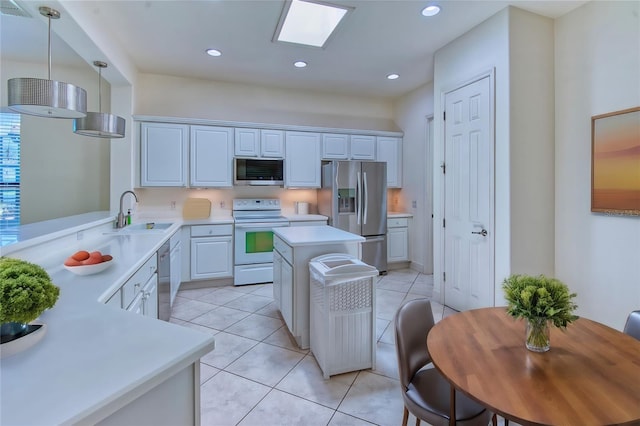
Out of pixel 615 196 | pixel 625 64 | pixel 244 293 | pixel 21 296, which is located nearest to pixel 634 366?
pixel 615 196

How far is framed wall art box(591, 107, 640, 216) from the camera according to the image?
232cm

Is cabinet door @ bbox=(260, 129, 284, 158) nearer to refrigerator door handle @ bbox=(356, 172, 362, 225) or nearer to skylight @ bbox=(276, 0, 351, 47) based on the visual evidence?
refrigerator door handle @ bbox=(356, 172, 362, 225)

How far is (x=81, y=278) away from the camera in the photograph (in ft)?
5.55

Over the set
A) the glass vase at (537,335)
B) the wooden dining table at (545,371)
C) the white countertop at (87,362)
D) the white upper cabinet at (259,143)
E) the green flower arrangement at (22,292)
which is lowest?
the wooden dining table at (545,371)

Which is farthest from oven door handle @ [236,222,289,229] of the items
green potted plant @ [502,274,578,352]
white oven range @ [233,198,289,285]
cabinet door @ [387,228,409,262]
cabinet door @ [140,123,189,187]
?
green potted plant @ [502,274,578,352]

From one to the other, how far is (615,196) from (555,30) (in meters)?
1.67

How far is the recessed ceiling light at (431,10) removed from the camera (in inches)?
108

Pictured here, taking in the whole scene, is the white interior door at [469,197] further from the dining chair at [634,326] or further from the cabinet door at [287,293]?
the cabinet door at [287,293]

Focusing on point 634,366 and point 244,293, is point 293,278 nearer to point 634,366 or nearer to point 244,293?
point 244,293

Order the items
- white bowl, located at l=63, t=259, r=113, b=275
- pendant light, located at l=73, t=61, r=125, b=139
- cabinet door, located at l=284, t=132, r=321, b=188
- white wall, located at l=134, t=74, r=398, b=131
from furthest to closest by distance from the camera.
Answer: cabinet door, located at l=284, t=132, r=321, b=188 → white wall, located at l=134, t=74, r=398, b=131 → pendant light, located at l=73, t=61, r=125, b=139 → white bowl, located at l=63, t=259, r=113, b=275

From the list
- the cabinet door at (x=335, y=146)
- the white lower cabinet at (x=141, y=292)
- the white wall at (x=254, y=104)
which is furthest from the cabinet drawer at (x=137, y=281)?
the cabinet door at (x=335, y=146)

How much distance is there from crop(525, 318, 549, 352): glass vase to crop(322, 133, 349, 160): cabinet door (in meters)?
4.06

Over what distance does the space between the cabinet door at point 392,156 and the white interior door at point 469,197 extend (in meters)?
1.83

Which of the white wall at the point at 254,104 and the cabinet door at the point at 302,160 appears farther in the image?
the cabinet door at the point at 302,160
